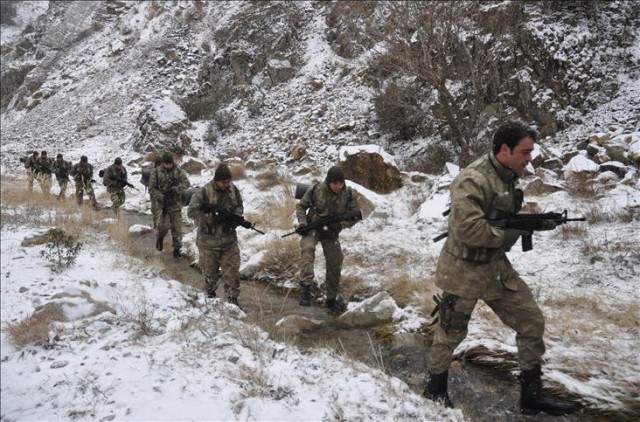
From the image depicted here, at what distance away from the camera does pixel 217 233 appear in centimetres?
497

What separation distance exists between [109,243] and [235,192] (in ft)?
8.97

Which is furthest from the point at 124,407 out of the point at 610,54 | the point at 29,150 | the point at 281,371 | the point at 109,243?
the point at 29,150

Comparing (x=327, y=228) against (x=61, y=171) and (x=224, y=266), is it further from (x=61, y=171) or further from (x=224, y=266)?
(x=61, y=171)

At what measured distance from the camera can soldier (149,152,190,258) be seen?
725 cm

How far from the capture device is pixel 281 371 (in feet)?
9.29

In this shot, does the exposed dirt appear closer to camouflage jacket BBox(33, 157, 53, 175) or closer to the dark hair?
the dark hair

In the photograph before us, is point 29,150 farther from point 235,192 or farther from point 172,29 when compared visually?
point 235,192

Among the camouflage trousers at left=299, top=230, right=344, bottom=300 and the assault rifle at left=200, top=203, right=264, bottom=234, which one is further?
the camouflage trousers at left=299, top=230, right=344, bottom=300

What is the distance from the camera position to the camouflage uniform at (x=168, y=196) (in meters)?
7.25

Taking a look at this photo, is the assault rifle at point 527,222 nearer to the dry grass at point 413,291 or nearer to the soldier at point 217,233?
the dry grass at point 413,291

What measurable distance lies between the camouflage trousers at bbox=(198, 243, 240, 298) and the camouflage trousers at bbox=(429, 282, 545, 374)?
279cm

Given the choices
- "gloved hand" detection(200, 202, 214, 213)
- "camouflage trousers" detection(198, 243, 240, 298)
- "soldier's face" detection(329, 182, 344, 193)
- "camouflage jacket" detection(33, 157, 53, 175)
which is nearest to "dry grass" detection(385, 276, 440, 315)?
"soldier's face" detection(329, 182, 344, 193)

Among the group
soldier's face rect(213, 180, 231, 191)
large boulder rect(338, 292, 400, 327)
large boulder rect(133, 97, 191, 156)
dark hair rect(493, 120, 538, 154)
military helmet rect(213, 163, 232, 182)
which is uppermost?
large boulder rect(133, 97, 191, 156)

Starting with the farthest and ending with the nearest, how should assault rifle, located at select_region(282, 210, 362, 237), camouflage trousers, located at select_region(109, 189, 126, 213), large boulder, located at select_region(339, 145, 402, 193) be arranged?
1. camouflage trousers, located at select_region(109, 189, 126, 213)
2. large boulder, located at select_region(339, 145, 402, 193)
3. assault rifle, located at select_region(282, 210, 362, 237)
